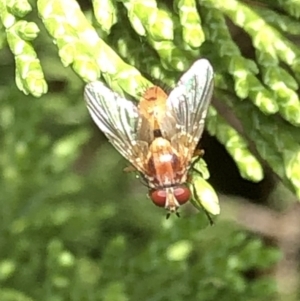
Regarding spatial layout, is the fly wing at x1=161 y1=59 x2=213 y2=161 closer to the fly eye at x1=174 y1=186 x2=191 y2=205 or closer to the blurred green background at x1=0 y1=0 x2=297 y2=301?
the fly eye at x1=174 y1=186 x2=191 y2=205

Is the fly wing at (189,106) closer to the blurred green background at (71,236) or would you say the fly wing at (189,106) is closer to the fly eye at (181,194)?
the fly eye at (181,194)

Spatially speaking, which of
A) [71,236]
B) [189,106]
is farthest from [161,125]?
[71,236]

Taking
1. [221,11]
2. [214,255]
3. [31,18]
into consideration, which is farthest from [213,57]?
[31,18]

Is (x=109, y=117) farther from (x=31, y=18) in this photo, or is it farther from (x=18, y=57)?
(x=31, y=18)

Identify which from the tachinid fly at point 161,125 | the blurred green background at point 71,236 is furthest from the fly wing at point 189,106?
the blurred green background at point 71,236

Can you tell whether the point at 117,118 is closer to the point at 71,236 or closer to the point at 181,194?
the point at 181,194

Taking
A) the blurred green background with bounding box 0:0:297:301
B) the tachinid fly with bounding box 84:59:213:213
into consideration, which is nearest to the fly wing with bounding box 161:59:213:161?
the tachinid fly with bounding box 84:59:213:213
